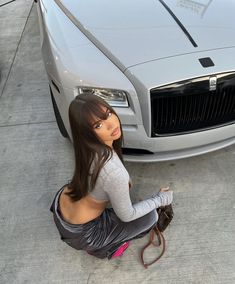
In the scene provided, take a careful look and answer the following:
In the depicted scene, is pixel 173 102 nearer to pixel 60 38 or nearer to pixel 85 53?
pixel 85 53

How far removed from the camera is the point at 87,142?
166 centimetres

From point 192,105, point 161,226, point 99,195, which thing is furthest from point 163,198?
point 192,105

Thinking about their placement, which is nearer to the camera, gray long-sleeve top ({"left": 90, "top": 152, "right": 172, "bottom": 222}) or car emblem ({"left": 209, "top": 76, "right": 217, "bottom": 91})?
gray long-sleeve top ({"left": 90, "top": 152, "right": 172, "bottom": 222})

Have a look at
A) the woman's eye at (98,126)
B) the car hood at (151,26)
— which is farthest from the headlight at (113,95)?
the woman's eye at (98,126)

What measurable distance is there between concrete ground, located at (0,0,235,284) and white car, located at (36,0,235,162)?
0.28 metres

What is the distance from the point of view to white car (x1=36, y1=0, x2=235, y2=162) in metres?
2.26

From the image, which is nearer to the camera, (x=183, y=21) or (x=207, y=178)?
(x=183, y=21)

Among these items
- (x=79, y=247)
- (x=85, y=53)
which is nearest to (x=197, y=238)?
(x=79, y=247)

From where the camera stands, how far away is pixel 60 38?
2.63 metres

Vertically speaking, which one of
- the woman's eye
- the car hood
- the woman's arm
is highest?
the woman's eye

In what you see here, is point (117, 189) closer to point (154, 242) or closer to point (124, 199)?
point (124, 199)

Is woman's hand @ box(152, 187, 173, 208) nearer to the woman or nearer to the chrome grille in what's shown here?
the woman

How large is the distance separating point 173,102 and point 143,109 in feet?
0.63

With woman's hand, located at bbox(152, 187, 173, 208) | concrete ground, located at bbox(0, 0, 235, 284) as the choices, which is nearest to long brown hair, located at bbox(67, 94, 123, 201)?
woman's hand, located at bbox(152, 187, 173, 208)
